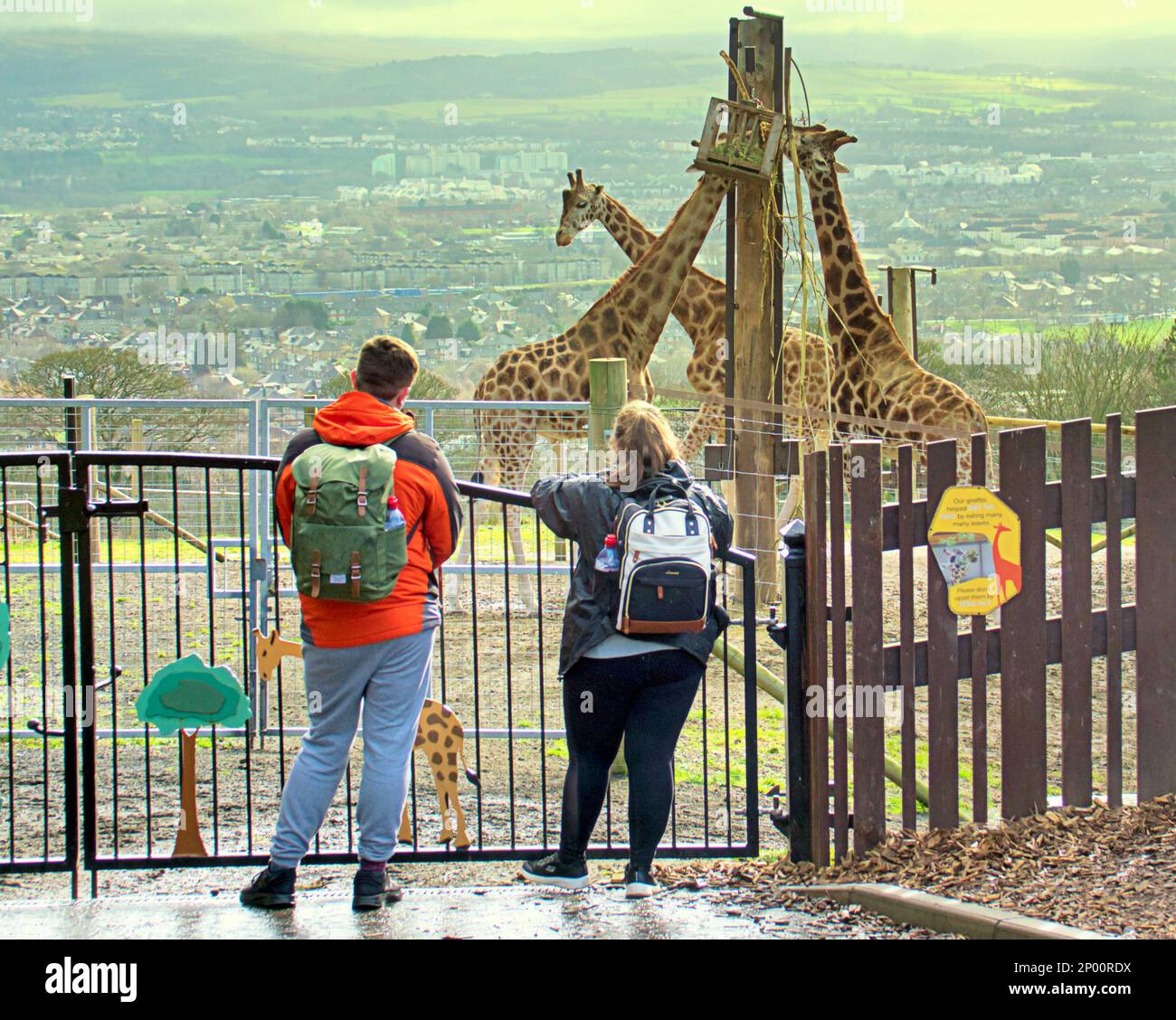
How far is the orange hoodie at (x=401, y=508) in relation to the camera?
4281mm

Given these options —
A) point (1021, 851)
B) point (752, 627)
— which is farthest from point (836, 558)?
point (1021, 851)

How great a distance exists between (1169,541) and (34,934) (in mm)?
3951

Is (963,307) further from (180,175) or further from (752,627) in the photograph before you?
(752,627)

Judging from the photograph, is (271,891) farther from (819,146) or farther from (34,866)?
(819,146)

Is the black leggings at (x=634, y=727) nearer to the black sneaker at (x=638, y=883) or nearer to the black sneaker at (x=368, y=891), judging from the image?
the black sneaker at (x=638, y=883)

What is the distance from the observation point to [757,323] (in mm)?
9031

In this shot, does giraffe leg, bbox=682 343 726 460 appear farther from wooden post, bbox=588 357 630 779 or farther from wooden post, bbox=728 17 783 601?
wooden post, bbox=588 357 630 779

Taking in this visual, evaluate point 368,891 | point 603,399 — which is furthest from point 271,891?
point 603,399

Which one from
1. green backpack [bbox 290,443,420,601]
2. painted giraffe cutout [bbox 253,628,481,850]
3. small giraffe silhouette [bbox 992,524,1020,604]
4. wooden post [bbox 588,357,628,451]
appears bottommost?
painted giraffe cutout [bbox 253,628,481,850]

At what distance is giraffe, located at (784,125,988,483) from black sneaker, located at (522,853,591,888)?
279 inches

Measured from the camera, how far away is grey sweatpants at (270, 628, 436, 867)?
172 inches
